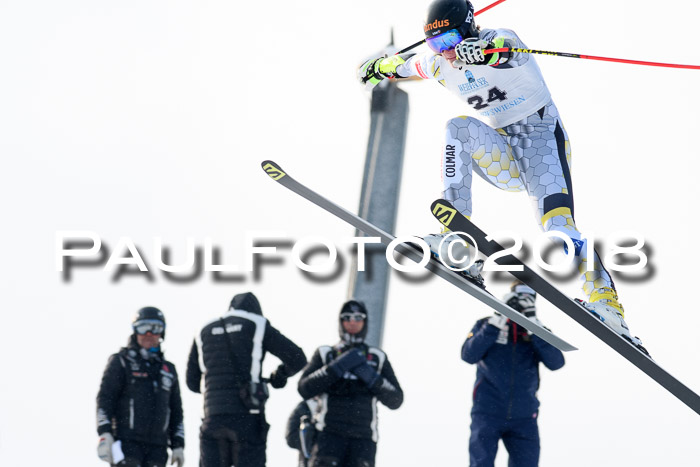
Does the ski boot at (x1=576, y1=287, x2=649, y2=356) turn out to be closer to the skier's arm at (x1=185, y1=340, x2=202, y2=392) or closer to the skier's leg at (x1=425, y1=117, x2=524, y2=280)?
the skier's leg at (x1=425, y1=117, x2=524, y2=280)

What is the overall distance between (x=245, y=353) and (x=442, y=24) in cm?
208

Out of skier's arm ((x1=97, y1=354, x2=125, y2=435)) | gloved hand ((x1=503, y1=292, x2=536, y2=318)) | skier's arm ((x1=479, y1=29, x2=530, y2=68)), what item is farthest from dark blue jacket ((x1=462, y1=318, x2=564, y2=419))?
skier's arm ((x1=97, y1=354, x2=125, y2=435))

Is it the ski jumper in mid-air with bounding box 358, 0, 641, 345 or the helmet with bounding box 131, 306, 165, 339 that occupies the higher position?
the ski jumper in mid-air with bounding box 358, 0, 641, 345

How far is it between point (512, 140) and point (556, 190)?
38 cm

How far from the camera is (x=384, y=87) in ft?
40.3

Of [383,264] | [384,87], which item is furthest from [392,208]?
[384,87]

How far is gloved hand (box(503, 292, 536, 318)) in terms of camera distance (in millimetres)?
7223

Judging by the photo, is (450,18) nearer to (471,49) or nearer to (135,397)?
(471,49)

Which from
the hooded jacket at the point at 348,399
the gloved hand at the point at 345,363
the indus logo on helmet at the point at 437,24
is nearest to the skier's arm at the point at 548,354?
the hooded jacket at the point at 348,399

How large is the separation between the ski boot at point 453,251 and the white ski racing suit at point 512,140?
0.60 feet

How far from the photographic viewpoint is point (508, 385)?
23.5 ft

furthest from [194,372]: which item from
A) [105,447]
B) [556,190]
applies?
[556,190]

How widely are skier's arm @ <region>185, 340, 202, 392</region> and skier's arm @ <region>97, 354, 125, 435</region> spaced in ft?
1.21

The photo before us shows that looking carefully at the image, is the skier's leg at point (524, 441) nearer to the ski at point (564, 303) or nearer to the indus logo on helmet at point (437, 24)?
the ski at point (564, 303)
